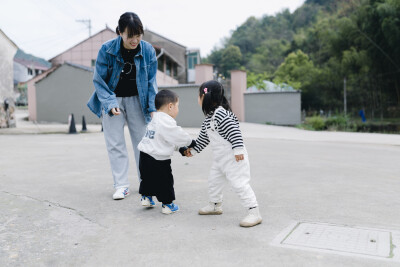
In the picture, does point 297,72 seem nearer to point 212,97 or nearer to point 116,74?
point 116,74

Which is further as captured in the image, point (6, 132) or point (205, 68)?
point (205, 68)

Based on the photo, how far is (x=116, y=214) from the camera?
3.18m

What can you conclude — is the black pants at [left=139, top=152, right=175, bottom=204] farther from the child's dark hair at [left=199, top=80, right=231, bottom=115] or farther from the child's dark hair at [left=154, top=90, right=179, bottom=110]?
the child's dark hair at [left=199, top=80, right=231, bottom=115]

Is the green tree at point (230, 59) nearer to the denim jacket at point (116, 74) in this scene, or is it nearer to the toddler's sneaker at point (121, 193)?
the denim jacket at point (116, 74)

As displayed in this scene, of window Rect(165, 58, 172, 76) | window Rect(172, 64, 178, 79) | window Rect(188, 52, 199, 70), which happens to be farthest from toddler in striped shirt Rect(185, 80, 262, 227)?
window Rect(188, 52, 199, 70)

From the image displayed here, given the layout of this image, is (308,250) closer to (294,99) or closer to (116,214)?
(116,214)

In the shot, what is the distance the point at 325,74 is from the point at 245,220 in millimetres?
29071

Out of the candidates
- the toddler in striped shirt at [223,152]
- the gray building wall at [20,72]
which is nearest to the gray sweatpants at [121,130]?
the toddler in striped shirt at [223,152]

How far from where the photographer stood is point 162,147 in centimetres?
315

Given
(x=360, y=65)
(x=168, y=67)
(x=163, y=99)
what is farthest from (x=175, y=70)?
(x=163, y=99)

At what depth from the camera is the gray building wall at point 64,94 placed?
19.5 metres

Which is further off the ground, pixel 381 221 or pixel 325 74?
pixel 325 74

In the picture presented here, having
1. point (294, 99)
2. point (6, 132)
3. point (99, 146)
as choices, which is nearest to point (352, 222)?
point (99, 146)

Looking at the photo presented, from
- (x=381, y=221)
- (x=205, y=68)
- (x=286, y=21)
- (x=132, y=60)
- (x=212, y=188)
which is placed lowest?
(x=381, y=221)
